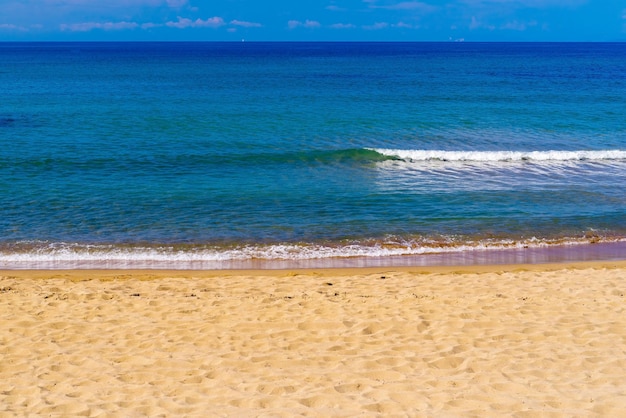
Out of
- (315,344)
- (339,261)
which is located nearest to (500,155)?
(339,261)

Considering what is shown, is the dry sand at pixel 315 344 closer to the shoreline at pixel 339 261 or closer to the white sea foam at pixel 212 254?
the shoreline at pixel 339 261

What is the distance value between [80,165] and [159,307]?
14318mm

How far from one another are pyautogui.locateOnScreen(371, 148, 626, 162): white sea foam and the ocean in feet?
0.29

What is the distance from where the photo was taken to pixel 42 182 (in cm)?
2047

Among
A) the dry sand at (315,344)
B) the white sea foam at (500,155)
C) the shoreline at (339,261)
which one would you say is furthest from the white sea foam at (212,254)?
the white sea foam at (500,155)

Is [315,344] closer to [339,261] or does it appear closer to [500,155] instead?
[339,261]

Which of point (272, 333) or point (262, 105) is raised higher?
point (262, 105)

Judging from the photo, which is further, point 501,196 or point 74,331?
point 501,196

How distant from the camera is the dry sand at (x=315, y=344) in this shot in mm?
7043

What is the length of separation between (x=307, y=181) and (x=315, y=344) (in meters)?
12.9

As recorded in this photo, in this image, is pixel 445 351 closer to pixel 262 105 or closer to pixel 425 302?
pixel 425 302

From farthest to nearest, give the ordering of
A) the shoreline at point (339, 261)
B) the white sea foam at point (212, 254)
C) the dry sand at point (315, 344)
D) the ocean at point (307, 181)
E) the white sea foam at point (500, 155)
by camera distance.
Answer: the white sea foam at point (500, 155), the ocean at point (307, 181), the white sea foam at point (212, 254), the shoreline at point (339, 261), the dry sand at point (315, 344)

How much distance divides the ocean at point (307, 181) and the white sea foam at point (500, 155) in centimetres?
9

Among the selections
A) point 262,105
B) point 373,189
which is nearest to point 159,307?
point 373,189
